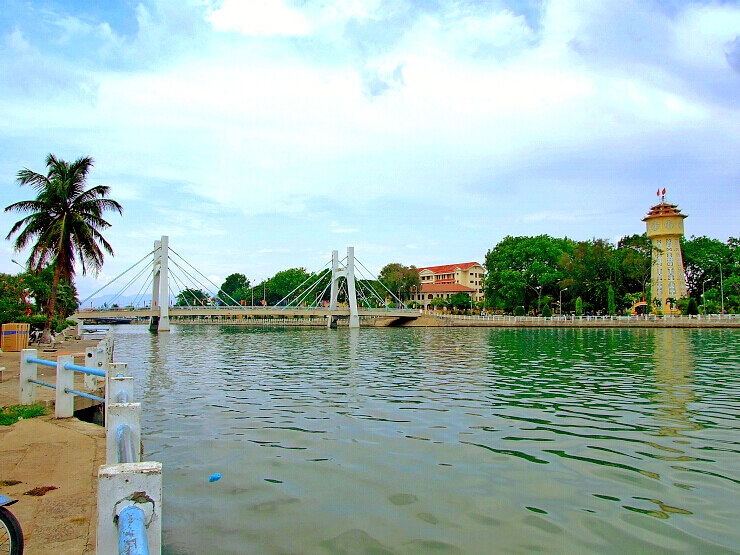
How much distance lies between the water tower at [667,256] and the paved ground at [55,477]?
224 ft

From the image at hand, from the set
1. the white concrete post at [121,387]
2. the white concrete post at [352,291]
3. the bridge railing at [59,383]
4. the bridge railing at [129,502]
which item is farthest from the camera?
the white concrete post at [352,291]

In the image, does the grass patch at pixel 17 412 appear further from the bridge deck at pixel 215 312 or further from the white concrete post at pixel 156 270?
the white concrete post at pixel 156 270

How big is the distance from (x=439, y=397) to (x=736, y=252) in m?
68.6

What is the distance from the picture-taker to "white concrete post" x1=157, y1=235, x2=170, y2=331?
59.7m

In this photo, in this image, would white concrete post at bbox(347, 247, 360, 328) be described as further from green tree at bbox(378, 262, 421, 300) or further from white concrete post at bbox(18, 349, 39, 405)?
white concrete post at bbox(18, 349, 39, 405)

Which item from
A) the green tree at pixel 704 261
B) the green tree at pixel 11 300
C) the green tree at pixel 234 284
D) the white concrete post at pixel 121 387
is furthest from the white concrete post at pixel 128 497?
the green tree at pixel 234 284

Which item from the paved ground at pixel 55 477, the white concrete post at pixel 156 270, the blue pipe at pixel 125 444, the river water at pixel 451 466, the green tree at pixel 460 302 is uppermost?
the white concrete post at pixel 156 270

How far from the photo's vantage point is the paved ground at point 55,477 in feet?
12.5

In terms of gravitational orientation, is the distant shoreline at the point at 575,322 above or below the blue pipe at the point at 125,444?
below

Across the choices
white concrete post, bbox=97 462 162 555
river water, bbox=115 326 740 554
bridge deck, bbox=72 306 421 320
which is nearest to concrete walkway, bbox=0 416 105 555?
river water, bbox=115 326 740 554

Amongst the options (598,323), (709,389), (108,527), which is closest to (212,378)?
(709,389)

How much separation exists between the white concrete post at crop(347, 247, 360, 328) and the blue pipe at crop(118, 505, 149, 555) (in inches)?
2526

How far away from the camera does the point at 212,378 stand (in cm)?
1650

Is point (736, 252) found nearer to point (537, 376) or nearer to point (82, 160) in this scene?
point (537, 376)
